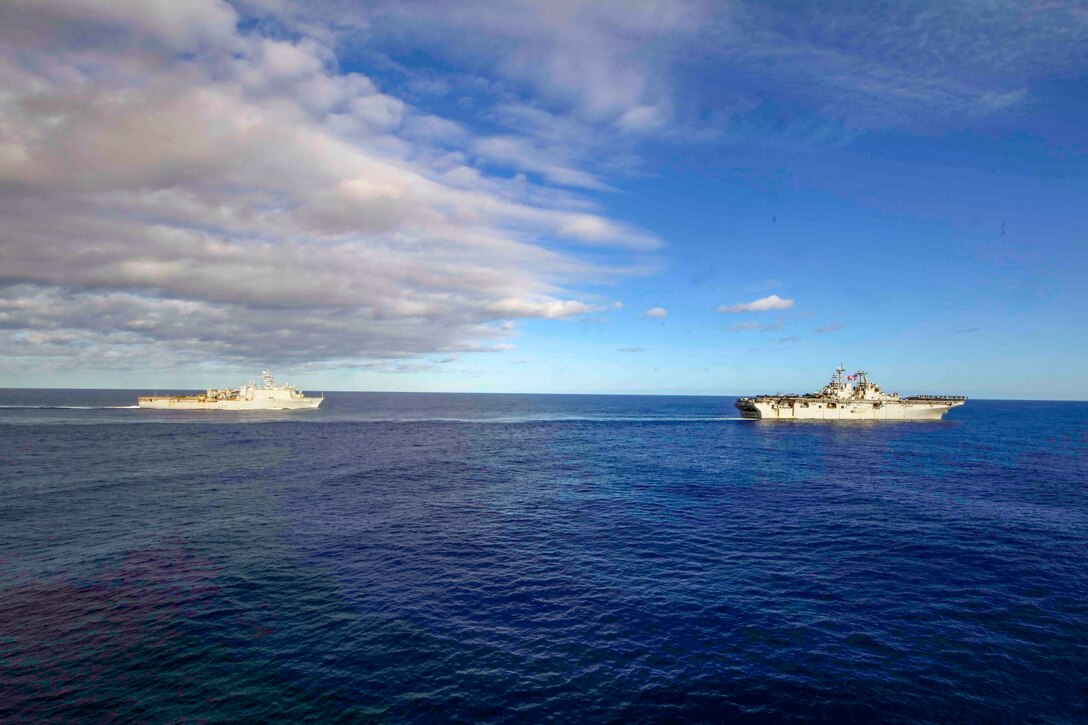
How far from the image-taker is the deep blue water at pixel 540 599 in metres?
21.8

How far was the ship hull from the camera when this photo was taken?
18188cm

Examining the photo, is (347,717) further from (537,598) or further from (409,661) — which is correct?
(537,598)

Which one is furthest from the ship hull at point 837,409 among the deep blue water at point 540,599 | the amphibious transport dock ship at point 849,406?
the deep blue water at point 540,599

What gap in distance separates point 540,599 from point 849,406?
18743 centimetres

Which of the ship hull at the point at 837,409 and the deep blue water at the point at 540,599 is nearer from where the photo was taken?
the deep blue water at the point at 540,599

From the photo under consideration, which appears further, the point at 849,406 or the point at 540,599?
the point at 849,406

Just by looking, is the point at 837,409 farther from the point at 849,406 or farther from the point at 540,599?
the point at 540,599

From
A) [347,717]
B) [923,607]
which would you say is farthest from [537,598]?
[923,607]

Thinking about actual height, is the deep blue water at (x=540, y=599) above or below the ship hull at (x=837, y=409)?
below

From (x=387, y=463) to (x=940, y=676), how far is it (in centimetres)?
7788

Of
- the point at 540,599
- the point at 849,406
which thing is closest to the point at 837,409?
the point at 849,406

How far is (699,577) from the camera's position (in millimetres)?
35250

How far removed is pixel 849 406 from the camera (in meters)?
182

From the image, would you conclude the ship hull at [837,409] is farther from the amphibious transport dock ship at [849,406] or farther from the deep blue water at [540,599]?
Result: the deep blue water at [540,599]
